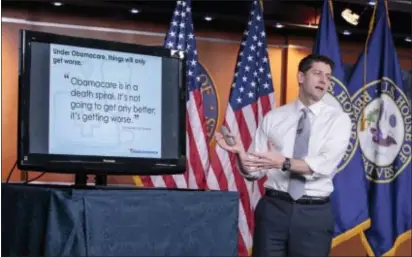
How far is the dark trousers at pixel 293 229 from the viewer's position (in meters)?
3.64

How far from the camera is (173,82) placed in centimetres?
279

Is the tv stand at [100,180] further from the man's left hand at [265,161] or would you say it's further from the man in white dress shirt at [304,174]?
the man in white dress shirt at [304,174]

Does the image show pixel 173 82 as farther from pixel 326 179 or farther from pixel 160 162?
pixel 326 179

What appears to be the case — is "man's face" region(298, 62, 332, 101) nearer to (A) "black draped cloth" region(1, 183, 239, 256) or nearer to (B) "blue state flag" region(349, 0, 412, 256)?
(B) "blue state flag" region(349, 0, 412, 256)

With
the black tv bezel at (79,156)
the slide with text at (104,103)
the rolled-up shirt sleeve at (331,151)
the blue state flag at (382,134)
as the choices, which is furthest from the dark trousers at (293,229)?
the blue state flag at (382,134)

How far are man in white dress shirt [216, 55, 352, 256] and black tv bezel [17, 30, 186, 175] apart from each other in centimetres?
89

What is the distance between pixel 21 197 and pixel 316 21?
399 cm

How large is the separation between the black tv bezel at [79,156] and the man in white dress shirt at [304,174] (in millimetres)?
885

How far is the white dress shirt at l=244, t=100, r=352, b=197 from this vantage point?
12.1ft

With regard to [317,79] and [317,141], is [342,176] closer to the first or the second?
[317,141]

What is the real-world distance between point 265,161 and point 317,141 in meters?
0.43

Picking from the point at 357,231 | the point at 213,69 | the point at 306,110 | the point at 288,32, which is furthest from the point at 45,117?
the point at 288,32

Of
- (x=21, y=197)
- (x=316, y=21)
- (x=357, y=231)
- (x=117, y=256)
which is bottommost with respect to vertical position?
(x=357, y=231)

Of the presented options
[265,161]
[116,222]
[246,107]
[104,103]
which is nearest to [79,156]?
[104,103]
